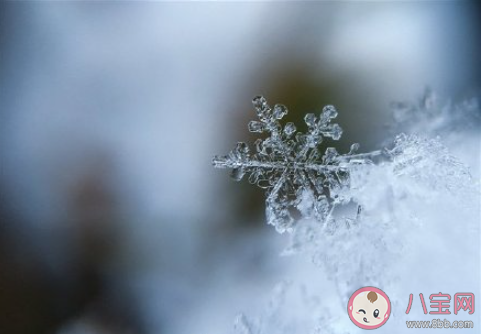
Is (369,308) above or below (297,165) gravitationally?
below

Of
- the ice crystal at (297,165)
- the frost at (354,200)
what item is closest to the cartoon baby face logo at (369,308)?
the frost at (354,200)

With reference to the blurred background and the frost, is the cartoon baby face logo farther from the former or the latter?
the blurred background

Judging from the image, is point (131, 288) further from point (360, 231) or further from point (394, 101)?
point (394, 101)

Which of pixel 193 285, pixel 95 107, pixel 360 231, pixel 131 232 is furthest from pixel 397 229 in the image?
pixel 95 107

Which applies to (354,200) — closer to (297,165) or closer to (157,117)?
(297,165)

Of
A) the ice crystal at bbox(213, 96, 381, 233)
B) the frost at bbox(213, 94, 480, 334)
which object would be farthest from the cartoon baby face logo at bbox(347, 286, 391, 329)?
the ice crystal at bbox(213, 96, 381, 233)

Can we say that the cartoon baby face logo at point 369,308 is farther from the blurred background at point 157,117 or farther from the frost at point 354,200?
the blurred background at point 157,117

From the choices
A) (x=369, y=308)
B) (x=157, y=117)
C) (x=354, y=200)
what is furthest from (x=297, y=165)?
(x=157, y=117)
